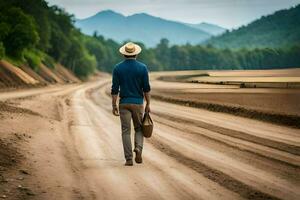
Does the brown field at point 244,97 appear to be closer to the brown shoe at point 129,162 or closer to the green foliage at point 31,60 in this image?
the brown shoe at point 129,162

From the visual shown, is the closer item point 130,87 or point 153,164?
point 153,164

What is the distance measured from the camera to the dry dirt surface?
8125 mm

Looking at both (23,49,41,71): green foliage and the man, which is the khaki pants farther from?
(23,49,41,71): green foliage

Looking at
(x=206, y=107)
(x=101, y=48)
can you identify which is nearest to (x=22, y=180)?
(x=206, y=107)

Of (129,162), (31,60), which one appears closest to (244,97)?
(129,162)

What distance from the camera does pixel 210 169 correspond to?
1002 centimetres

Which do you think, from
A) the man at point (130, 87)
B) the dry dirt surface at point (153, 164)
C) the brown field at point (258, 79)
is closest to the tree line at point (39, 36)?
the brown field at point (258, 79)

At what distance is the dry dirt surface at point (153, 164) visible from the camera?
8125 millimetres

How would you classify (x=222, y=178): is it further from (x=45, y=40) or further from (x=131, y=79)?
(x=45, y=40)

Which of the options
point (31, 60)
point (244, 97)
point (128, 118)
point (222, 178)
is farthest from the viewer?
point (31, 60)

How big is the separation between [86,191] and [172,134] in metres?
8.17

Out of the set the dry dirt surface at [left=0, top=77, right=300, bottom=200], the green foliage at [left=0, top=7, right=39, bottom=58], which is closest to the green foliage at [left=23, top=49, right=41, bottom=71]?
the green foliage at [left=0, top=7, right=39, bottom=58]

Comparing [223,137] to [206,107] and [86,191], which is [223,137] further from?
[206,107]

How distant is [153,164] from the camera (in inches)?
417
